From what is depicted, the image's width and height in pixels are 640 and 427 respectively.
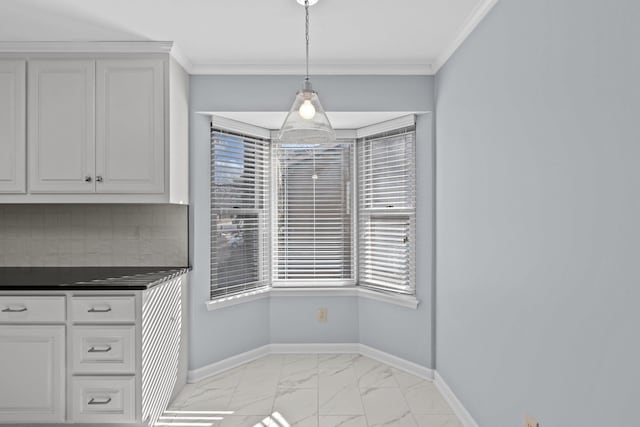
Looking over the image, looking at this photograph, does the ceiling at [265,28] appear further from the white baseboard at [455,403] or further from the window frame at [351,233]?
the white baseboard at [455,403]

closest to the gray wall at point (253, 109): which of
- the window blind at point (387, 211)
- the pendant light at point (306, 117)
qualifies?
the window blind at point (387, 211)

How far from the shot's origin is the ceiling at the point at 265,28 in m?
2.33

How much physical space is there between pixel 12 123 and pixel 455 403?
3.51 meters

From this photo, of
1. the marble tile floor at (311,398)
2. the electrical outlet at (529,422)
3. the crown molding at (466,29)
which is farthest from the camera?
the marble tile floor at (311,398)

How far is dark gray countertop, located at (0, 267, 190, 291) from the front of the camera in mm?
2359

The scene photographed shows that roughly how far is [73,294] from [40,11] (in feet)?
5.38

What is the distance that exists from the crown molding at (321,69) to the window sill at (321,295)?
5.93 ft

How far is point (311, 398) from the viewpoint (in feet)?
9.45

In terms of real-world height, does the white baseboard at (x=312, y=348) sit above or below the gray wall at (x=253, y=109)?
below

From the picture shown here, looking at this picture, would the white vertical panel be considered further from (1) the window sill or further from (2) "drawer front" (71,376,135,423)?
(1) the window sill

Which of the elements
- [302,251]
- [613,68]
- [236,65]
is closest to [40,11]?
[236,65]

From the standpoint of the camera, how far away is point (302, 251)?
385 cm

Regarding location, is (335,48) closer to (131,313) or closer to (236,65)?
(236,65)

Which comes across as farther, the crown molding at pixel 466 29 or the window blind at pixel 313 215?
the window blind at pixel 313 215
